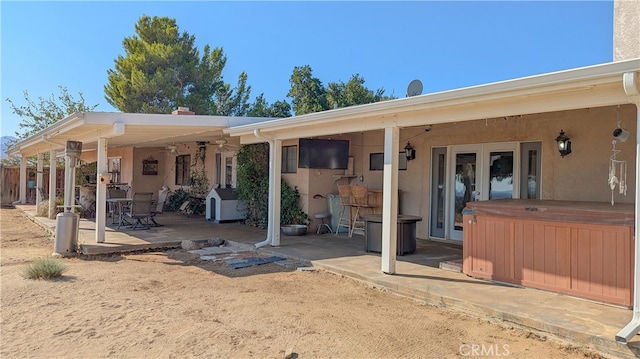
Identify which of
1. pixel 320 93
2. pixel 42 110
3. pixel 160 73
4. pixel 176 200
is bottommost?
pixel 176 200

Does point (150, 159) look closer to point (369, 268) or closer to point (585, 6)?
point (369, 268)

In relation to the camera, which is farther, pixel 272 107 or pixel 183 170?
pixel 272 107

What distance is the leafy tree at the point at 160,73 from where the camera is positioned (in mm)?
21156

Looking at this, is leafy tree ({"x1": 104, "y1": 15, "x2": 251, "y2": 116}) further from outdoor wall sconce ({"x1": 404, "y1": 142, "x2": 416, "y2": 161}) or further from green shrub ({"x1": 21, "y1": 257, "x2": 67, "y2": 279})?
green shrub ({"x1": 21, "y1": 257, "x2": 67, "y2": 279})

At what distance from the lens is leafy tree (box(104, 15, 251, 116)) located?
2116 centimetres

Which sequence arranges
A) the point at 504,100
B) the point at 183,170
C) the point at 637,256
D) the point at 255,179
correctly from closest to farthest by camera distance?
the point at 637,256
the point at 504,100
the point at 255,179
the point at 183,170

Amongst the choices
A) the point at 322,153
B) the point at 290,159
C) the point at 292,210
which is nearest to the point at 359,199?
the point at 322,153

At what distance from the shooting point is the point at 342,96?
26.6 m

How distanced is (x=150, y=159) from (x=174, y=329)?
44.8ft

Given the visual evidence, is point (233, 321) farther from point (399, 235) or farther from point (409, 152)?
point (409, 152)

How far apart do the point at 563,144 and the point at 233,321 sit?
5357 mm

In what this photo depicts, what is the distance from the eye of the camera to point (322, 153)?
9648 millimetres

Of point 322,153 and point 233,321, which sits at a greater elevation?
point 322,153

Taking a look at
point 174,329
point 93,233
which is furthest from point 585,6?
point 93,233
